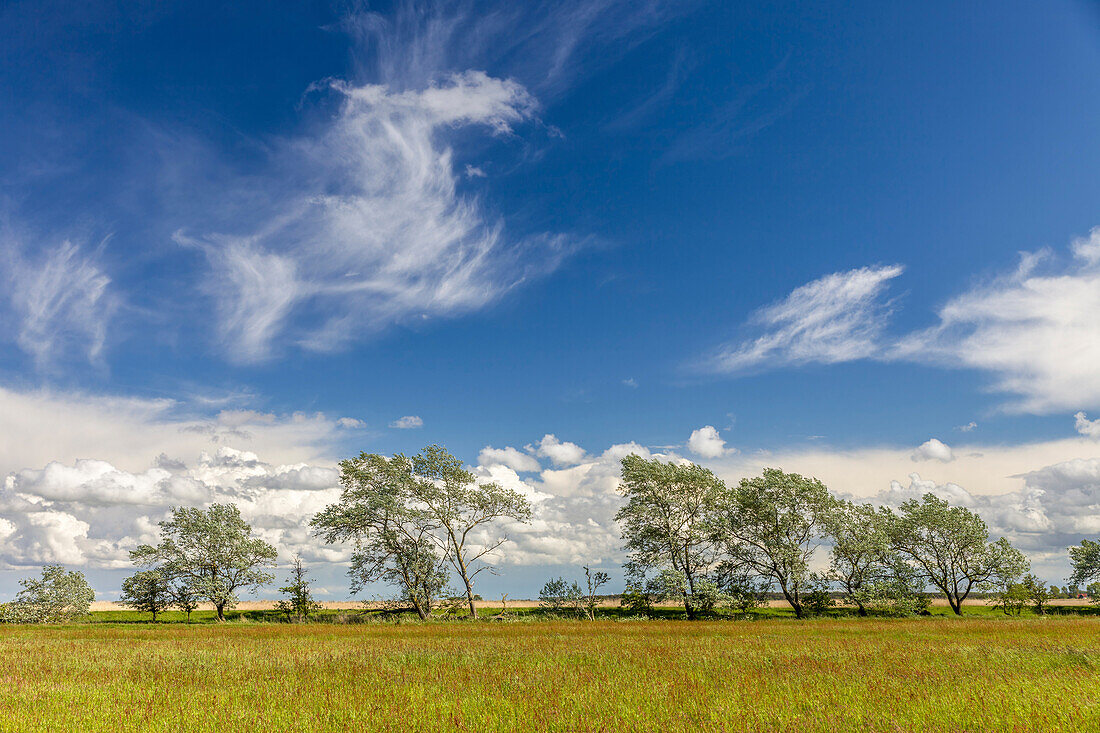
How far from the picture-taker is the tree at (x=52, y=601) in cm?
5709

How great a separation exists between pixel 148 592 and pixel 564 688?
62701 millimetres

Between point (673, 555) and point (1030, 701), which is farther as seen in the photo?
point (673, 555)

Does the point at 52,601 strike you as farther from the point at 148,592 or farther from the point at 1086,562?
the point at 1086,562

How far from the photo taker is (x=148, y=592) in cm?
5762

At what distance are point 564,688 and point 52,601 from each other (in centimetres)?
7036

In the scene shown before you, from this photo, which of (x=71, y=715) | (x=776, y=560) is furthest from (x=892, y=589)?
(x=71, y=715)

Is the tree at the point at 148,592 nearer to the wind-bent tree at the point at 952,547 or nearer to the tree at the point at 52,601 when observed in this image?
the tree at the point at 52,601

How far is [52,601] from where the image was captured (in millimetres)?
58062

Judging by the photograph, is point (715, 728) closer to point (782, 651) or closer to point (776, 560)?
point (782, 651)

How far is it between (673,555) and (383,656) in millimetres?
37251

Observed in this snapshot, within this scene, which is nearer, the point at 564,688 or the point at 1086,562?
the point at 564,688

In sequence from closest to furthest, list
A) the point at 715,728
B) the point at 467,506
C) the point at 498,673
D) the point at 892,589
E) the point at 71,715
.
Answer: the point at 715,728
the point at 71,715
the point at 498,673
the point at 892,589
the point at 467,506

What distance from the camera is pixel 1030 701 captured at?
11258 mm

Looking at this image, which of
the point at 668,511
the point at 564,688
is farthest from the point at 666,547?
the point at 564,688
